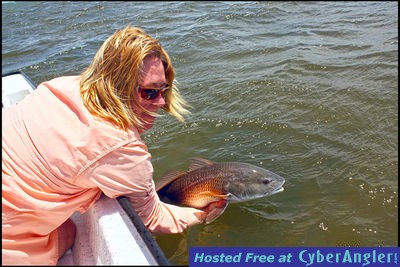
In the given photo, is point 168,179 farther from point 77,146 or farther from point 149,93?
point 77,146

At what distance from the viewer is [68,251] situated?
104 inches

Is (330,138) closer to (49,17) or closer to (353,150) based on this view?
(353,150)

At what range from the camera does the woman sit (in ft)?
7.38

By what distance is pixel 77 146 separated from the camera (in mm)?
2227

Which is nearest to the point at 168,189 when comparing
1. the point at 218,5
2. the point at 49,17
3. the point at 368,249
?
the point at 368,249

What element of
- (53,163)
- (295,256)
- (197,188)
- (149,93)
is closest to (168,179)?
(197,188)

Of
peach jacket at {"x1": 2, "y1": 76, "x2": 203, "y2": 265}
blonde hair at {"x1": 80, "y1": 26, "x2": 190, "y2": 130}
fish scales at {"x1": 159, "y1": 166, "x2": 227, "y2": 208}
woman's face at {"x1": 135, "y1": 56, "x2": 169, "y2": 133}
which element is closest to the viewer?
peach jacket at {"x1": 2, "y1": 76, "x2": 203, "y2": 265}

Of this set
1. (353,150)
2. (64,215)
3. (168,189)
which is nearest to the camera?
(64,215)

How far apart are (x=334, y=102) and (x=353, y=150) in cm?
135

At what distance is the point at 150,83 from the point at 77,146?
27.0 inches

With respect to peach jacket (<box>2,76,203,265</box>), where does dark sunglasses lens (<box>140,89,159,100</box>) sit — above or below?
above

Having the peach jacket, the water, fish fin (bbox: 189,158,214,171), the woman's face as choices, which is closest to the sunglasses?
the woman's face

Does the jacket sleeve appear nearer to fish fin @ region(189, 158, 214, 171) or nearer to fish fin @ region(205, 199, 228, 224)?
fish fin @ region(205, 199, 228, 224)

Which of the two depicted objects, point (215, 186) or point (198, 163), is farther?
point (198, 163)
